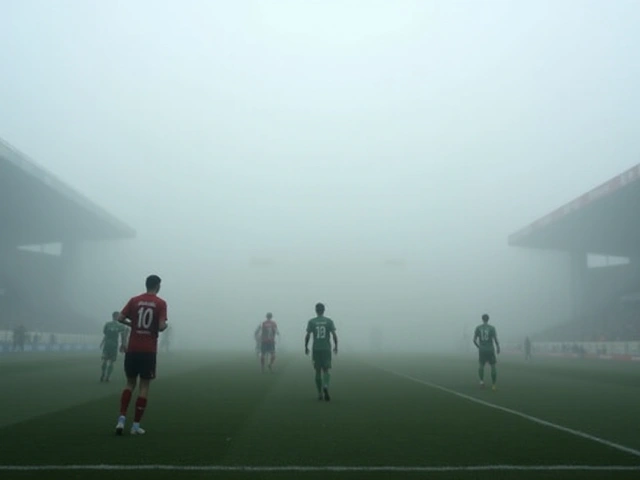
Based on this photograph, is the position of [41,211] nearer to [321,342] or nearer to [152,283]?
[321,342]

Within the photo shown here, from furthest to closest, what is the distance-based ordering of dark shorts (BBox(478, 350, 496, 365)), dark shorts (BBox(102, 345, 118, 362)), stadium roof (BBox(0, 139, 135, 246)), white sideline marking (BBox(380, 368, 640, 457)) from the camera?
stadium roof (BBox(0, 139, 135, 246))
dark shorts (BBox(102, 345, 118, 362))
dark shorts (BBox(478, 350, 496, 365))
white sideline marking (BBox(380, 368, 640, 457))

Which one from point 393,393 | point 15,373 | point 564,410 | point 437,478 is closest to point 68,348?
point 15,373

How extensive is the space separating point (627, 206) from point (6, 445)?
2084 inches

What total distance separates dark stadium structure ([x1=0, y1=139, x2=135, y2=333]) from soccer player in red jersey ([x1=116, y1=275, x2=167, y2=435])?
139 ft

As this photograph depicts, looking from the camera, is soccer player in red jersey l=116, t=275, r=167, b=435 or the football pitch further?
soccer player in red jersey l=116, t=275, r=167, b=435

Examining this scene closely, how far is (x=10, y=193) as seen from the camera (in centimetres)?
5575

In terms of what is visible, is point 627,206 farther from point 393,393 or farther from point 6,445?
point 6,445

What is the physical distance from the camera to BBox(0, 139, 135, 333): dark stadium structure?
2147 inches

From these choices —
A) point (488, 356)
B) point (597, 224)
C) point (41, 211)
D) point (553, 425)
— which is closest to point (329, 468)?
point (553, 425)

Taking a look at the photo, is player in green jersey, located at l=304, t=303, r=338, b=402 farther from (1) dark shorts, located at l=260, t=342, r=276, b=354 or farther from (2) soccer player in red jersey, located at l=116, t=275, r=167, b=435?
(1) dark shorts, located at l=260, t=342, r=276, b=354

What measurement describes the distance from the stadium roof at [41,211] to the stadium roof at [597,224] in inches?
1568

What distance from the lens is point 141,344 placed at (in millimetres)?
8656

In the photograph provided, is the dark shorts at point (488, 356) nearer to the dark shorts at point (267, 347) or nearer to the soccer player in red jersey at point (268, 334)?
the soccer player in red jersey at point (268, 334)

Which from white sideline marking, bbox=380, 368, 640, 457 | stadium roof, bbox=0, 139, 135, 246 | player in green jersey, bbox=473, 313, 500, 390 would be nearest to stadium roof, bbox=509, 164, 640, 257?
player in green jersey, bbox=473, 313, 500, 390
